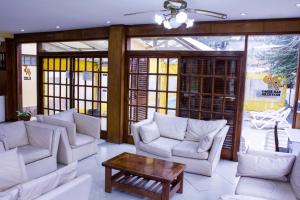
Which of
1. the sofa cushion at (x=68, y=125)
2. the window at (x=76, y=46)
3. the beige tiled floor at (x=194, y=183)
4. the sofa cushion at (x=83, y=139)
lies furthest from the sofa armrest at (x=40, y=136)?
the window at (x=76, y=46)

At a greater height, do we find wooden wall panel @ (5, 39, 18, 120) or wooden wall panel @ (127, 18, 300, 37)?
wooden wall panel @ (127, 18, 300, 37)

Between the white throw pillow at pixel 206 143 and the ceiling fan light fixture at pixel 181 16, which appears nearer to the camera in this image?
the ceiling fan light fixture at pixel 181 16

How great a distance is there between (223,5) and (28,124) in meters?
3.31


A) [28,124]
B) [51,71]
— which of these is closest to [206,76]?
[28,124]

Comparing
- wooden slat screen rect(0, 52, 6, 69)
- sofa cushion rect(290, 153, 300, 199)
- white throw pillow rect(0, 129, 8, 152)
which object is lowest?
sofa cushion rect(290, 153, 300, 199)

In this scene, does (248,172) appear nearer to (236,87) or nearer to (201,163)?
(201,163)

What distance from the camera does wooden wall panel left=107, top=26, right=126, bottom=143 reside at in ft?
17.7

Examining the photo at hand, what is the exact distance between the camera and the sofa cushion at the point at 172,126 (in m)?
4.64

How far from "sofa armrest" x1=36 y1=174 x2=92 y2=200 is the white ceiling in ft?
8.05

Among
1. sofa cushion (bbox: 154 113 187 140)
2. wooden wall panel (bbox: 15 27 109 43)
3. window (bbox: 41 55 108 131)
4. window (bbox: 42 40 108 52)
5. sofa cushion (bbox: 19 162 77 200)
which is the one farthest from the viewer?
window (bbox: 41 55 108 131)

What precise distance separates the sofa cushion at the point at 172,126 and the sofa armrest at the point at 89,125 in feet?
3.49

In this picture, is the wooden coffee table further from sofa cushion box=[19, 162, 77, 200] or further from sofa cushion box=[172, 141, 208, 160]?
sofa cushion box=[19, 162, 77, 200]

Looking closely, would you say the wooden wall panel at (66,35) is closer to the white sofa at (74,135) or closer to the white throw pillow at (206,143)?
the white sofa at (74,135)

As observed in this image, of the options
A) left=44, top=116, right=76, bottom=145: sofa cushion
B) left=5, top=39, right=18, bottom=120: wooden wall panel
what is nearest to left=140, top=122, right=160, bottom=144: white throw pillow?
left=44, top=116, right=76, bottom=145: sofa cushion
